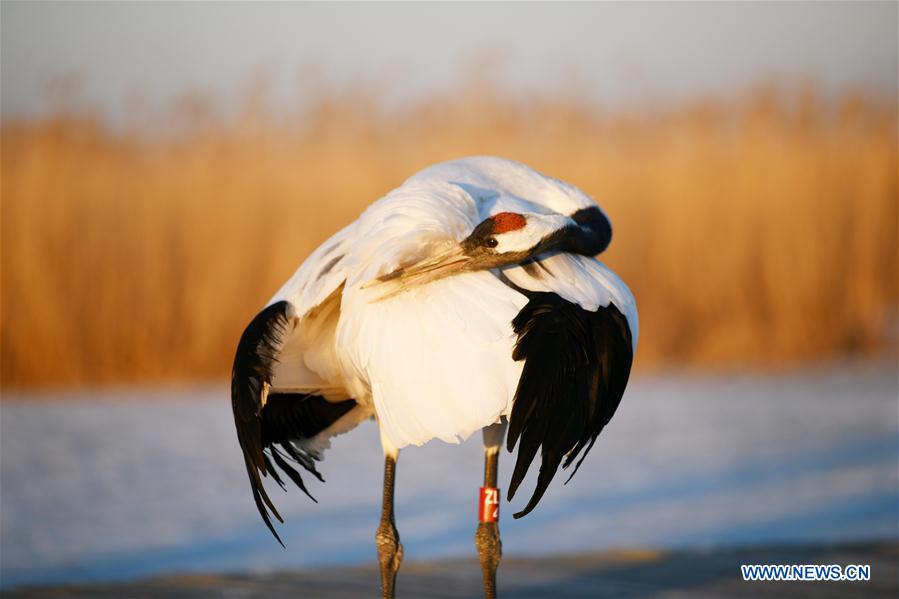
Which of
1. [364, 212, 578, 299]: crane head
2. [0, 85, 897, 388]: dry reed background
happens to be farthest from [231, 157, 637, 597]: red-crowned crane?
[0, 85, 897, 388]: dry reed background

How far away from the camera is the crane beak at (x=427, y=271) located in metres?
3.96

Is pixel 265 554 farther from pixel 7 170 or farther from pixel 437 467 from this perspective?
pixel 7 170

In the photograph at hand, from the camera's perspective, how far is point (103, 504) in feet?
22.2

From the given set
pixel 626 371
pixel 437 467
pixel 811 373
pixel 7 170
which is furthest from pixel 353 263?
pixel 811 373

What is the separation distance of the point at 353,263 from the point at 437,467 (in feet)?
13.0

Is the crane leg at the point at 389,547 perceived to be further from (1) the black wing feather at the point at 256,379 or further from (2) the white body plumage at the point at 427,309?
(1) the black wing feather at the point at 256,379

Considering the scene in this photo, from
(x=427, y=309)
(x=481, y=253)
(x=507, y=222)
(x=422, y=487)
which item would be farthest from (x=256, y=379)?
(x=422, y=487)

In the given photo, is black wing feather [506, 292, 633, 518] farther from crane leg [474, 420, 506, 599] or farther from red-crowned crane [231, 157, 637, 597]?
crane leg [474, 420, 506, 599]

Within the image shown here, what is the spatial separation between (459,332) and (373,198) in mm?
6451

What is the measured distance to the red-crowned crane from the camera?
382cm

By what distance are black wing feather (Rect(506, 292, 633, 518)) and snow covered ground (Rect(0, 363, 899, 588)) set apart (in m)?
2.00

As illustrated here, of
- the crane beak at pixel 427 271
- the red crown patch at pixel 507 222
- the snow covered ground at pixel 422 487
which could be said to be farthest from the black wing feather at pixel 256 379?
the snow covered ground at pixel 422 487

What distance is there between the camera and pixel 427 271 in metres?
3.98

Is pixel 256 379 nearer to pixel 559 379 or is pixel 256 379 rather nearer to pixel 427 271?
pixel 427 271
